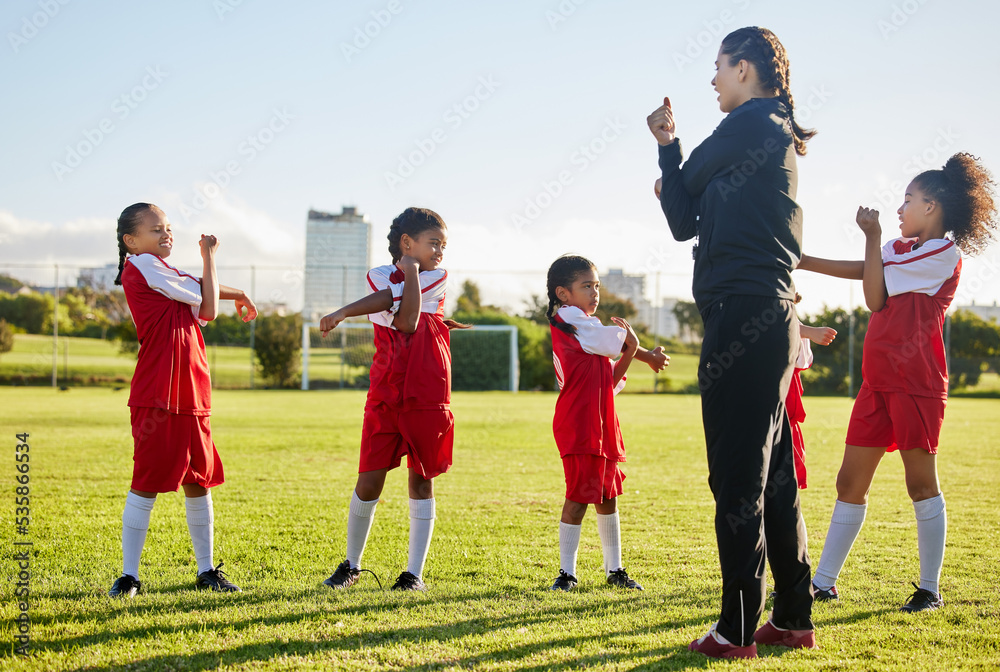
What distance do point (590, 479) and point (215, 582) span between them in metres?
1.85

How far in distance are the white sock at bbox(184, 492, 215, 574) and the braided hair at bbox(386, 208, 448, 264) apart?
1497 mm

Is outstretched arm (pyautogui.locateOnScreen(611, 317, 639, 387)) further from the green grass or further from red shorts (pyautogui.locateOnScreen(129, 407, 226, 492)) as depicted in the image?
red shorts (pyautogui.locateOnScreen(129, 407, 226, 492))

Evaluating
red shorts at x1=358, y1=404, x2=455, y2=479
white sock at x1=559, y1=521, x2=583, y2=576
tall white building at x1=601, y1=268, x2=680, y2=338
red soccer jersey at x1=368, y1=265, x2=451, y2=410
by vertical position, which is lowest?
white sock at x1=559, y1=521, x2=583, y2=576

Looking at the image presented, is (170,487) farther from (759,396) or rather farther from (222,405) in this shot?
(222,405)

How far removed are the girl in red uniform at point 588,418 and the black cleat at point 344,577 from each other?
978 mm

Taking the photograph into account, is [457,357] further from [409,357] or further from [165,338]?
[165,338]

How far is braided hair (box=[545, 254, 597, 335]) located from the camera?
405 centimetres

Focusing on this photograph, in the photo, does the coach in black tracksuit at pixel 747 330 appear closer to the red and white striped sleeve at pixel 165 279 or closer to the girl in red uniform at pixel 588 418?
the girl in red uniform at pixel 588 418

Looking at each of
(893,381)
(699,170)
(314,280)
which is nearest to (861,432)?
(893,381)

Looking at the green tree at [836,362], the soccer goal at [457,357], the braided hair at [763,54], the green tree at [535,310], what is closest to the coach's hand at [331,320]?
the braided hair at [763,54]

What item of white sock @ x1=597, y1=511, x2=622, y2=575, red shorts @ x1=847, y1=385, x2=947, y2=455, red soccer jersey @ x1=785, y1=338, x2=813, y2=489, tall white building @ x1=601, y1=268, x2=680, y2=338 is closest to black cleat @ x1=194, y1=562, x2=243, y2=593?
white sock @ x1=597, y1=511, x2=622, y2=575

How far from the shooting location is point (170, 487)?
3488 millimetres

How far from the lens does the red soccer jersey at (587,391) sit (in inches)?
151

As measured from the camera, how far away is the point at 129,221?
370 cm
